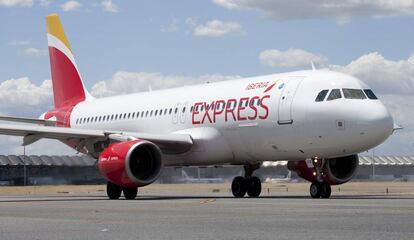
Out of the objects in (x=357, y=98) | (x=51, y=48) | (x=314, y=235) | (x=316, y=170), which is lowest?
(x=314, y=235)

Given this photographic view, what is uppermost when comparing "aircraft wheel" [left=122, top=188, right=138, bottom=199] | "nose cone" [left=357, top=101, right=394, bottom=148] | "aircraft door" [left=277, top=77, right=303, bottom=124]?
"aircraft door" [left=277, top=77, right=303, bottom=124]

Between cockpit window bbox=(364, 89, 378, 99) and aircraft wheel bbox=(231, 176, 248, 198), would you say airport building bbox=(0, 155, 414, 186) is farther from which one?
cockpit window bbox=(364, 89, 378, 99)

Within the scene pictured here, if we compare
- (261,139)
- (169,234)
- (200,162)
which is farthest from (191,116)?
(169,234)

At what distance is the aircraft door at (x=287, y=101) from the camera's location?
2967cm

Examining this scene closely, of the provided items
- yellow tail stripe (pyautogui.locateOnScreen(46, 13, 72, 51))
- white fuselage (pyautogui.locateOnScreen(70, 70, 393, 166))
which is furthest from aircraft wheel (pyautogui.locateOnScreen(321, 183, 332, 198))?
yellow tail stripe (pyautogui.locateOnScreen(46, 13, 72, 51))

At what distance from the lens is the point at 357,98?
2889 centimetres

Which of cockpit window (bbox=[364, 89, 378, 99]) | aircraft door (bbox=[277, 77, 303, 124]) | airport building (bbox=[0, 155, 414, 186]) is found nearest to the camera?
cockpit window (bbox=[364, 89, 378, 99])

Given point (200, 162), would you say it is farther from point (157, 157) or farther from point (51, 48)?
point (51, 48)

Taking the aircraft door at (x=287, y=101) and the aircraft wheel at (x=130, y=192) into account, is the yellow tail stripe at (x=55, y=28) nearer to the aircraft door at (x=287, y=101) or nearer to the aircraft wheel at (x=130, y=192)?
the aircraft wheel at (x=130, y=192)

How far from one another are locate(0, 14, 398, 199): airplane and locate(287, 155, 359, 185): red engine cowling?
0.04 m

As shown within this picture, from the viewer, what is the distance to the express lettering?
3080cm

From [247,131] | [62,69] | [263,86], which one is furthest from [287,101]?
[62,69]

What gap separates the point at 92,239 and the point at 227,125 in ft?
63.9

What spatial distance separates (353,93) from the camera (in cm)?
2906
